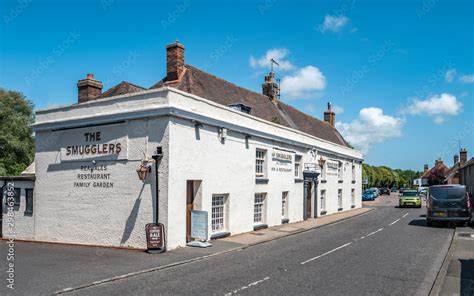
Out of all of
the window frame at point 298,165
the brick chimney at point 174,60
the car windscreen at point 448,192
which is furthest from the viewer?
the window frame at point 298,165

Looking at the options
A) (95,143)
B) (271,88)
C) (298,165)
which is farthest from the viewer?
(271,88)

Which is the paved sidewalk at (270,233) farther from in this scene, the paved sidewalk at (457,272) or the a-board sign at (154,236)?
the paved sidewalk at (457,272)

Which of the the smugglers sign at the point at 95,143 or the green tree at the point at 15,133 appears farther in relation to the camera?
the green tree at the point at 15,133

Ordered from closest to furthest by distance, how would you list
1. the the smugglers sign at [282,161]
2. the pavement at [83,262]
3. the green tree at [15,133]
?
the pavement at [83,262] < the the smugglers sign at [282,161] < the green tree at [15,133]

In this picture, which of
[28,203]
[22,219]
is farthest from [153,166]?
[22,219]

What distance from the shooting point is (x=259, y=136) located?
19.8 metres

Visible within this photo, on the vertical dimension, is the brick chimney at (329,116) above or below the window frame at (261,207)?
above

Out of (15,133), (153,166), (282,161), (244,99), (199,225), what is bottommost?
(199,225)

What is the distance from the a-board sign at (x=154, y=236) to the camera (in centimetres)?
1351

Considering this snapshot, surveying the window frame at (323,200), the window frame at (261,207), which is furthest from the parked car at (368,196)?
the window frame at (261,207)

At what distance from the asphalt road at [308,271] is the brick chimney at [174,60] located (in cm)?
1040

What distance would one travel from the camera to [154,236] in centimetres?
1356

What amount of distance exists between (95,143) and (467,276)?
43.3 feet

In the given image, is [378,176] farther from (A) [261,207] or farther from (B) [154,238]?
(B) [154,238]
